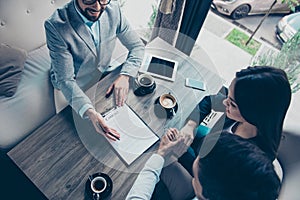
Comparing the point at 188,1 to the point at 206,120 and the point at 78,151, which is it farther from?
the point at 78,151

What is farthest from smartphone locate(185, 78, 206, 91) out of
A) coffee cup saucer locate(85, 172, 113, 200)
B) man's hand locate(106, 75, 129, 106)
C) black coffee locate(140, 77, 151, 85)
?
coffee cup saucer locate(85, 172, 113, 200)

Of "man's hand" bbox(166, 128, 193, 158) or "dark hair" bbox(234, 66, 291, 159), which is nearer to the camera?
"dark hair" bbox(234, 66, 291, 159)

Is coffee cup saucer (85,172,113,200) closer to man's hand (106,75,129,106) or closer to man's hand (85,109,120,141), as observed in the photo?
man's hand (85,109,120,141)

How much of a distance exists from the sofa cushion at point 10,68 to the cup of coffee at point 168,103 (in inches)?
35.8

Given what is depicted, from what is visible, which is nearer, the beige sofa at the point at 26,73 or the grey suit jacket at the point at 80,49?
the grey suit jacket at the point at 80,49

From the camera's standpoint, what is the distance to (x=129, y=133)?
130cm

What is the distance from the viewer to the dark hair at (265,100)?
114 centimetres

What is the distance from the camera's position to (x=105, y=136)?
1.27 m

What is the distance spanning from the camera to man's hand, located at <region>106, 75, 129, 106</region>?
139 cm

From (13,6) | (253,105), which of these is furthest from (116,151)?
(13,6)

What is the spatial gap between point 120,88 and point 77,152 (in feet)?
1.23

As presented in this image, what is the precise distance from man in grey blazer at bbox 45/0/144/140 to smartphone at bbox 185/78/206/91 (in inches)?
11.0

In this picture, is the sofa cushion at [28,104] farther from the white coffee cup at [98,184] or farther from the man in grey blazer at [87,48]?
the white coffee cup at [98,184]

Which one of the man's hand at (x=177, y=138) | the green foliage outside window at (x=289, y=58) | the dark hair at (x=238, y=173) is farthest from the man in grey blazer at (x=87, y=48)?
the green foliage outside window at (x=289, y=58)
